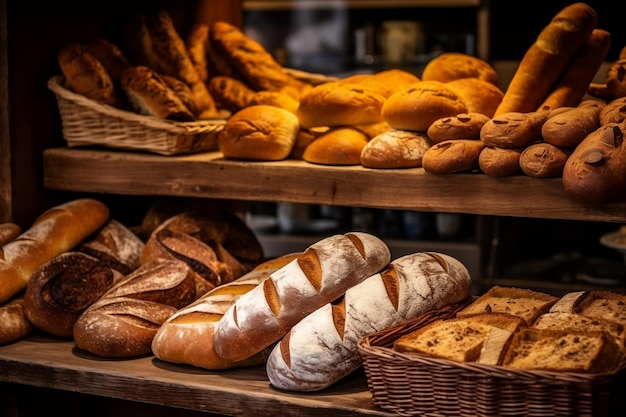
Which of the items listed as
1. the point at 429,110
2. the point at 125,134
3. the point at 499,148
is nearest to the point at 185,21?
the point at 125,134

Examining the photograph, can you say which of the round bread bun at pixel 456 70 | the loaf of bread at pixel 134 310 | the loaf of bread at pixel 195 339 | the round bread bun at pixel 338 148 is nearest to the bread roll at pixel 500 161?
the round bread bun at pixel 338 148

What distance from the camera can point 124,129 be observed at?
2.84m

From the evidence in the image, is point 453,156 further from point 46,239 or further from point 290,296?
point 46,239

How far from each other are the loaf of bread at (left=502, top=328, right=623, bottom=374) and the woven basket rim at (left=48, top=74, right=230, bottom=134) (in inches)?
49.5

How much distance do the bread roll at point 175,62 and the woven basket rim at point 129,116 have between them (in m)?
0.17

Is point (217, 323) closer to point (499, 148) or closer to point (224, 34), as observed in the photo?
point (499, 148)

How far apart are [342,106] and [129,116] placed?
2.20 ft

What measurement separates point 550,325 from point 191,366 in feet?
3.08

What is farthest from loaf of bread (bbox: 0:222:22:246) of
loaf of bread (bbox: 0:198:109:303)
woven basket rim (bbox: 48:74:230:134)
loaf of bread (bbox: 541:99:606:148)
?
loaf of bread (bbox: 541:99:606:148)

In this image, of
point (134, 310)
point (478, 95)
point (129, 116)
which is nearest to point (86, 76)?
point (129, 116)

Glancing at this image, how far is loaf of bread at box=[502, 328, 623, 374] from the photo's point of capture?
73.1 inches

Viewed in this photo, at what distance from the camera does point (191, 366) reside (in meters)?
2.42

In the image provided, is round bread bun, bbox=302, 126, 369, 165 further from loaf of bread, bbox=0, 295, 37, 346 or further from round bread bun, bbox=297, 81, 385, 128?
loaf of bread, bbox=0, 295, 37, 346

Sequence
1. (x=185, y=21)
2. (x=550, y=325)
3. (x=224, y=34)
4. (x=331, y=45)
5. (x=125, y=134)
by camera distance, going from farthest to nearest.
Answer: (x=331, y=45) < (x=185, y=21) < (x=224, y=34) < (x=125, y=134) < (x=550, y=325)
